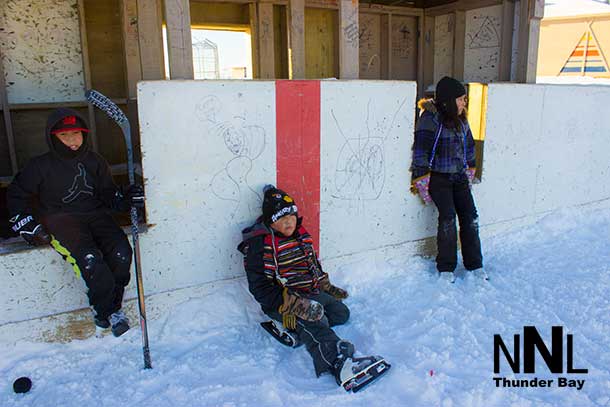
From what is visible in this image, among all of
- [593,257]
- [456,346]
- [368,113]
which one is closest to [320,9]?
[368,113]

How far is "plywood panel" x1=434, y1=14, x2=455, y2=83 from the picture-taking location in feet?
26.4

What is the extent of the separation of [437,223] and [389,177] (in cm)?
86

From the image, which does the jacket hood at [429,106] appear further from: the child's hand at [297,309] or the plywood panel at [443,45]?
the plywood panel at [443,45]

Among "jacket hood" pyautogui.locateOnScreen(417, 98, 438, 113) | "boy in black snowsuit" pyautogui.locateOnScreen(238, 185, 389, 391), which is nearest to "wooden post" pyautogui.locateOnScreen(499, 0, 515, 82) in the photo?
"jacket hood" pyautogui.locateOnScreen(417, 98, 438, 113)

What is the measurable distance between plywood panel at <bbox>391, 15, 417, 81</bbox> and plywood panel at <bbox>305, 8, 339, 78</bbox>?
4.14 ft

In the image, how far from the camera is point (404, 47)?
8.33m

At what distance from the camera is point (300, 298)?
341cm

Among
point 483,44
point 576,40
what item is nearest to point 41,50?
point 483,44

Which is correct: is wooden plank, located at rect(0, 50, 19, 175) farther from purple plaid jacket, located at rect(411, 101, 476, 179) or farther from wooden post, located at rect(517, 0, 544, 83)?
wooden post, located at rect(517, 0, 544, 83)

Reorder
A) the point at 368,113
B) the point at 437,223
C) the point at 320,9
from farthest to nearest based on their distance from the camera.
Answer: the point at 320,9 < the point at 437,223 < the point at 368,113

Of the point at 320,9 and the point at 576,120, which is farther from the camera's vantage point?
the point at 320,9

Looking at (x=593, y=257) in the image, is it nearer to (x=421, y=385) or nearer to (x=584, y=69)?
(x=421, y=385)

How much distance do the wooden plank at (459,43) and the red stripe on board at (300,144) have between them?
4.71m

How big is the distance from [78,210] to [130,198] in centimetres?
39
